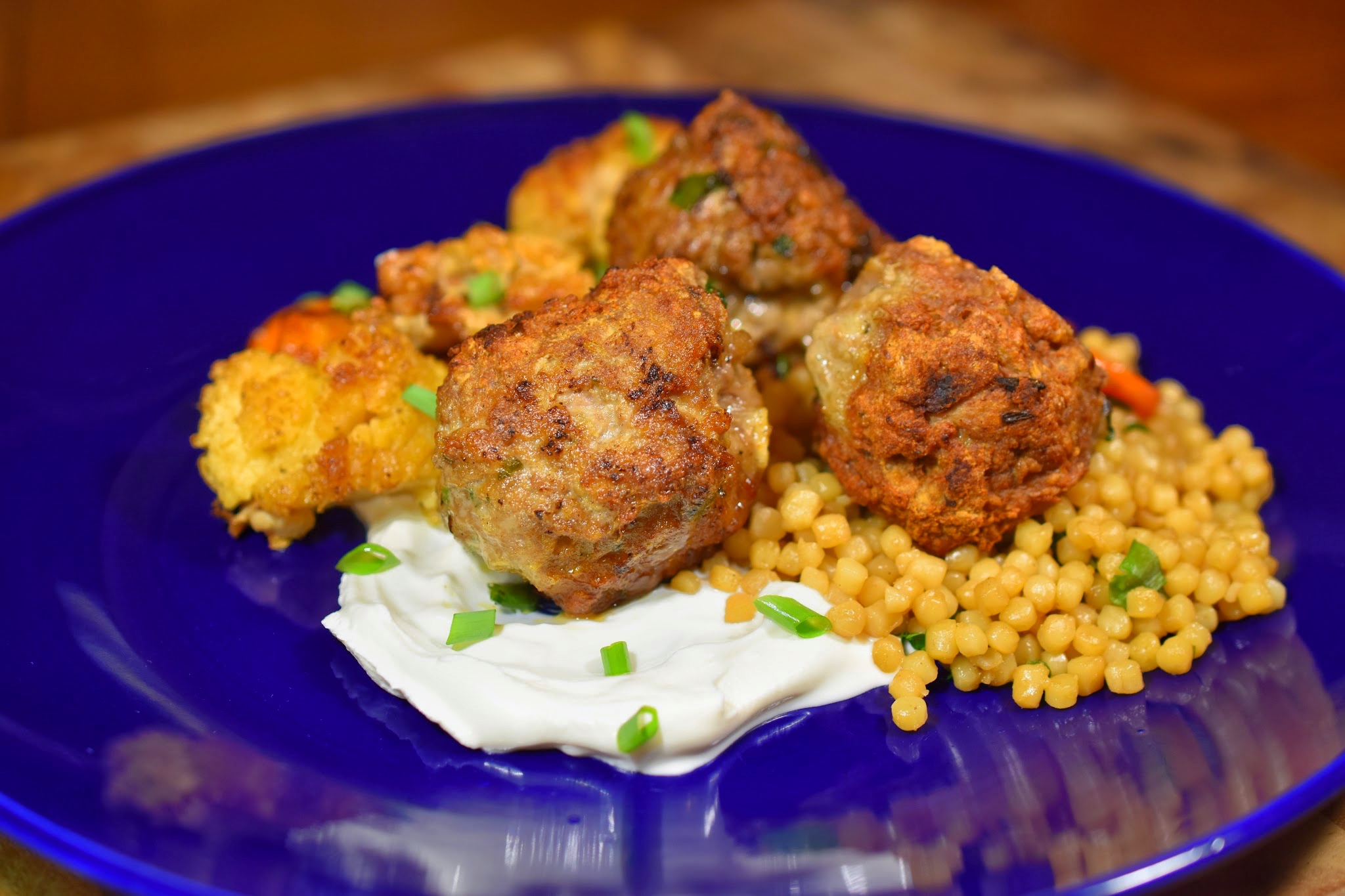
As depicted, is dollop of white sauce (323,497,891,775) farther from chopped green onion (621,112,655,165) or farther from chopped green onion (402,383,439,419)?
chopped green onion (621,112,655,165)

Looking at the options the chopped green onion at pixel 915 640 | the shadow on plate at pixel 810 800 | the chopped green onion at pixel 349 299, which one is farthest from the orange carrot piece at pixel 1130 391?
the chopped green onion at pixel 349 299

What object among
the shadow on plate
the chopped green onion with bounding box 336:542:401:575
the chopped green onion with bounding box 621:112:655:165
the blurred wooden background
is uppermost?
the blurred wooden background

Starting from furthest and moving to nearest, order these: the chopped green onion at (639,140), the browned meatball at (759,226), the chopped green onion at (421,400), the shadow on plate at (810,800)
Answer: the chopped green onion at (639,140)
the browned meatball at (759,226)
the chopped green onion at (421,400)
the shadow on plate at (810,800)

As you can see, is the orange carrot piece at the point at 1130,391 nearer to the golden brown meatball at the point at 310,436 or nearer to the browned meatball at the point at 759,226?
the browned meatball at the point at 759,226

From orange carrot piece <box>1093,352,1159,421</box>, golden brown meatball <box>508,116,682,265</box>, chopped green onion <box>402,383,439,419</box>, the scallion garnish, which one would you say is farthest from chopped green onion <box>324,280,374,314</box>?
orange carrot piece <box>1093,352,1159,421</box>

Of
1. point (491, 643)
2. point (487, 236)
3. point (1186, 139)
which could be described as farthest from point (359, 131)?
point (1186, 139)

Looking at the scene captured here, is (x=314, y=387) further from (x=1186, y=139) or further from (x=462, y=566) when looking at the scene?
(x=1186, y=139)
